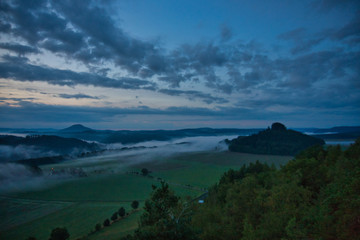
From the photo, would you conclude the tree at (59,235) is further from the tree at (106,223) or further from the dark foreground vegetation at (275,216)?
the dark foreground vegetation at (275,216)

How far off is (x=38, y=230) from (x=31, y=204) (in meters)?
25.3

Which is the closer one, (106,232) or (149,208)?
(149,208)

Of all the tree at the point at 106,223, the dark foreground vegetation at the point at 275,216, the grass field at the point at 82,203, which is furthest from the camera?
the tree at the point at 106,223

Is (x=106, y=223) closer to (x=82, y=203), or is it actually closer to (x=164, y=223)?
(x=82, y=203)

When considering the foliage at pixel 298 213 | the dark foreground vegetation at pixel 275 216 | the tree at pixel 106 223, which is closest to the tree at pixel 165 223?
the dark foreground vegetation at pixel 275 216

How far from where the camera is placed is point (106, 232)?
49750mm

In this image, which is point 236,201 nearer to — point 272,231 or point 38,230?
point 272,231

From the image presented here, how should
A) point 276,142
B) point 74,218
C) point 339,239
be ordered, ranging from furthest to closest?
point 276,142 → point 74,218 → point 339,239

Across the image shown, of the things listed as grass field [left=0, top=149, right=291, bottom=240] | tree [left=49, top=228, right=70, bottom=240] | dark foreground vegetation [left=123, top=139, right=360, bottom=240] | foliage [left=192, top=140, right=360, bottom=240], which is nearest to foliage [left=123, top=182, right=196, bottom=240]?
dark foreground vegetation [left=123, top=139, right=360, bottom=240]

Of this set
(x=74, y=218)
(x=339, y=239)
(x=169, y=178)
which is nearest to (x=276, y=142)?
(x=169, y=178)

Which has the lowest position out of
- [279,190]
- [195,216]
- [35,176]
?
[35,176]

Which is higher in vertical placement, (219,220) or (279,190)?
(279,190)

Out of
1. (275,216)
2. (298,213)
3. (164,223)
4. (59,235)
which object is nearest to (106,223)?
(59,235)

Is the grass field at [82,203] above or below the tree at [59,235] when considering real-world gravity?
below
